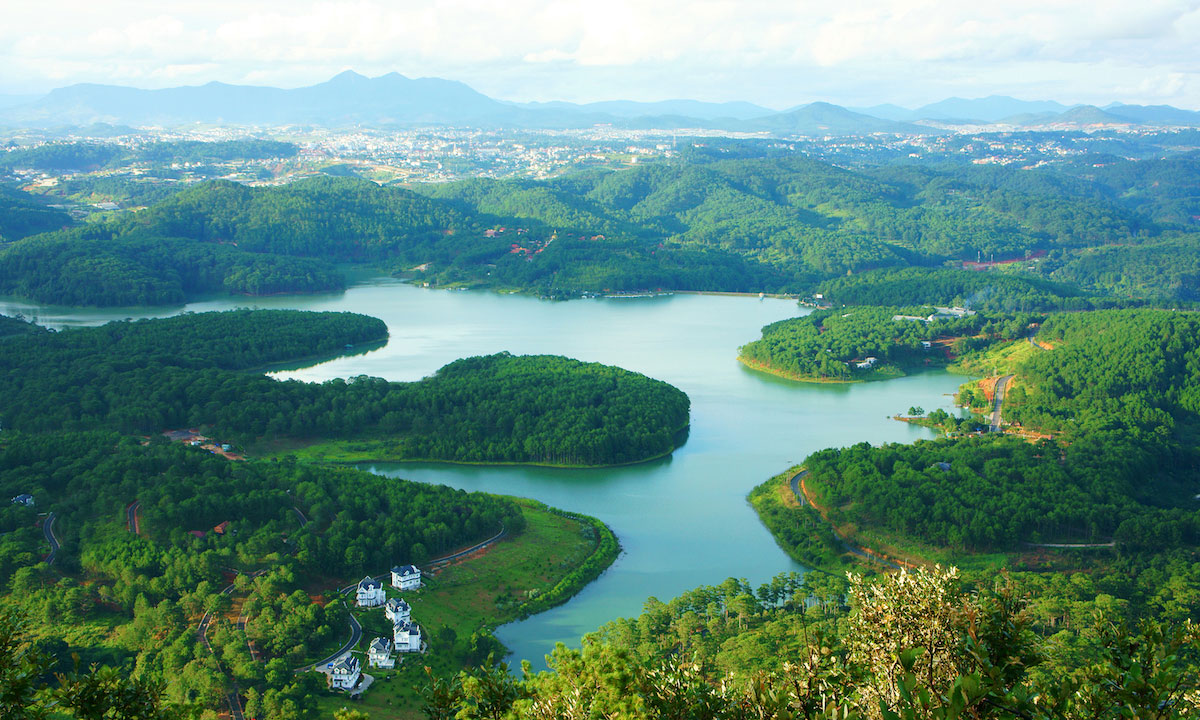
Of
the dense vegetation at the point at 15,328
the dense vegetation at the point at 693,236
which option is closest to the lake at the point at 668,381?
the dense vegetation at the point at 693,236

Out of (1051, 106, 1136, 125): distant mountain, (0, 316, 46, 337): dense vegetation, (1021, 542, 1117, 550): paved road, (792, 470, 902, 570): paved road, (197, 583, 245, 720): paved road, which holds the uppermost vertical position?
(1051, 106, 1136, 125): distant mountain

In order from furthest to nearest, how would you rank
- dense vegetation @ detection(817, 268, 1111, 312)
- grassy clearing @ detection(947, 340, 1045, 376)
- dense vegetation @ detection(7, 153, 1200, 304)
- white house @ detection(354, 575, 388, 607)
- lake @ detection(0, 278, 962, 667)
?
dense vegetation @ detection(7, 153, 1200, 304)
dense vegetation @ detection(817, 268, 1111, 312)
grassy clearing @ detection(947, 340, 1045, 376)
lake @ detection(0, 278, 962, 667)
white house @ detection(354, 575, 388, 607)

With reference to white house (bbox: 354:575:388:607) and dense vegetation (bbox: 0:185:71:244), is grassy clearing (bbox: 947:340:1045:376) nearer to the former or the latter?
white house (bbox: 354:575:388:607)

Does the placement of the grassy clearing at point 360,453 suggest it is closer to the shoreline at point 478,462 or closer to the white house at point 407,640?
the shoreline at point 478,462

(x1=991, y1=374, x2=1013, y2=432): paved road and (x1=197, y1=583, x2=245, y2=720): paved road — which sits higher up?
(x1=197, y1=583, x2=245, y2=720): paved road

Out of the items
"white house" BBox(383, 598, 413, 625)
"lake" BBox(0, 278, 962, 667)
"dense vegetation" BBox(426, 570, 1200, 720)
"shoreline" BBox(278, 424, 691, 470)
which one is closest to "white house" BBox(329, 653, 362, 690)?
"white house" BBox(383, 598, 413, 625)

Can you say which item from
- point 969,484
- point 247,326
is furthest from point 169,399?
point 969,484
